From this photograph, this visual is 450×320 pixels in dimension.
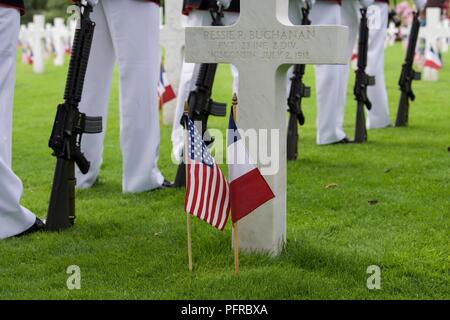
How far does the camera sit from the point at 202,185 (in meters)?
4.12

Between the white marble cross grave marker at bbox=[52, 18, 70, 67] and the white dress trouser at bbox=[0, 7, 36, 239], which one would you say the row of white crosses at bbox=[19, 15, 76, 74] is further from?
the white dress trouser at bbox=[0, 7, 36, 239]

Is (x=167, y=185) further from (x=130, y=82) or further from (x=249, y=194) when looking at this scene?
(x=249, y=194)

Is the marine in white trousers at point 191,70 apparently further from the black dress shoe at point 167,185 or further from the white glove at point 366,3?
the white glove at point 366,3

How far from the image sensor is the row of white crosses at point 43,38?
21138mm

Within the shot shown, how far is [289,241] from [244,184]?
721 mm

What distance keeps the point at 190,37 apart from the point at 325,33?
71cm

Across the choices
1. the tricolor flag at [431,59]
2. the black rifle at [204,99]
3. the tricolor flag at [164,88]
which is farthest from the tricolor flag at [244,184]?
the tricolor flag at [431,59]

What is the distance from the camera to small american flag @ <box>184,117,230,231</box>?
13.5ft

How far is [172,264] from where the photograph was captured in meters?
4.41

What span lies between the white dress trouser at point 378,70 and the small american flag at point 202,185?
597cm

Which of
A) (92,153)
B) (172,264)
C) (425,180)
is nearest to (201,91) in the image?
(92,153)

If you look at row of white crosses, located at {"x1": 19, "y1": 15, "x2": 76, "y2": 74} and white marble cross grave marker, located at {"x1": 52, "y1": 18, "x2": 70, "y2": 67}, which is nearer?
row of white crosses, located at {"x1": 19, "y1": 15, "x2": 76, "y2": 74}

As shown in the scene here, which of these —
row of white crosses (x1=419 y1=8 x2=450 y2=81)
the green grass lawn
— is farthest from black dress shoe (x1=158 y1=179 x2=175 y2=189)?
row of white crosses (x1=419 y1=8 x2=450 y2=81)

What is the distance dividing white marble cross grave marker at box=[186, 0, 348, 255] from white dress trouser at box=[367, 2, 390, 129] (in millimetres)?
5549
